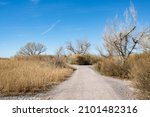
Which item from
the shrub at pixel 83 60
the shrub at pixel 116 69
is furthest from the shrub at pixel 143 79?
the shrub at pixel 83 60

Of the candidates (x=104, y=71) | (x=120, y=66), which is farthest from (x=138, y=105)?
(x=104, y=71)

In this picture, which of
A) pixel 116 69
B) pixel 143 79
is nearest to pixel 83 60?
pixel 116 69

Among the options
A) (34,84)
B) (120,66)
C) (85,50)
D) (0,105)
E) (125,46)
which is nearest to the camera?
(0,105)

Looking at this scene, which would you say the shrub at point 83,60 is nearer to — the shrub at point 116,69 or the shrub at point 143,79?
the shrub at point 116,69

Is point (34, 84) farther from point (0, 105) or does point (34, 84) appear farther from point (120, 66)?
point (120, 66)

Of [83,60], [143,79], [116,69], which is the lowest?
[116,69]

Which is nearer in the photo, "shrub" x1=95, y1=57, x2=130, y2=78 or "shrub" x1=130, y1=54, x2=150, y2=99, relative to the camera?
"shrub" x1=130, y1=54, x2=150, y2=99

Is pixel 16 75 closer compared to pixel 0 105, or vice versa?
pixel 0 105

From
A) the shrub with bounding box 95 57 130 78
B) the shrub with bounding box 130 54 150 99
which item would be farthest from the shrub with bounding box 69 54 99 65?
the shrub with bounding box 130 54 150 99

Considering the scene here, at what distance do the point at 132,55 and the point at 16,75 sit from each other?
15.7 metres

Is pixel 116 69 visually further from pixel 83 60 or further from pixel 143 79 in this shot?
pixel 83 60

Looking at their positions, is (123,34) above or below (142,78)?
above

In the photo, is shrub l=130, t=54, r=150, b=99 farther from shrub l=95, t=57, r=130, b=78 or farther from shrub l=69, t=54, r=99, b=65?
shrub l=69, t=54, r=99, b=65

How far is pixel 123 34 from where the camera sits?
26.1m
